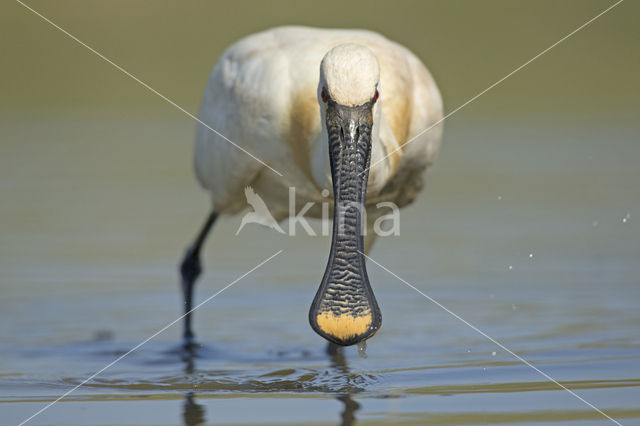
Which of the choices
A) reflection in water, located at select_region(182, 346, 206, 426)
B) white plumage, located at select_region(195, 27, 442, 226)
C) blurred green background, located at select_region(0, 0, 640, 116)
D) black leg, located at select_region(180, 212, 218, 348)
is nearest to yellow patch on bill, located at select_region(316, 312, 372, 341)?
reflection in water, located at select_region(182, 346, 206, 426)

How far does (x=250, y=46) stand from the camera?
8562mm

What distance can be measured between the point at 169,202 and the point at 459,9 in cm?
1998

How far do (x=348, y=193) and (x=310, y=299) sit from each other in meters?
2.72

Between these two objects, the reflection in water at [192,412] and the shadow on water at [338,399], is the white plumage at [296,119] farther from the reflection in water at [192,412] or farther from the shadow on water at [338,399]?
the reflection in water at [192,412]

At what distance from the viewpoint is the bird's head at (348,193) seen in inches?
252

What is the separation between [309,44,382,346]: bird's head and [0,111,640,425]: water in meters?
0.35

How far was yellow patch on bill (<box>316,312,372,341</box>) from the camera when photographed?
636 centimetres

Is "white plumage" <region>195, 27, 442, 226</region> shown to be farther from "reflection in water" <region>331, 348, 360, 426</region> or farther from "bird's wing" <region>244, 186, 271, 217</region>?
"reflection in water" <region>331, 348, 360, 426</region>

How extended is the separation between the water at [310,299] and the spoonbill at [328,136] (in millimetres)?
507

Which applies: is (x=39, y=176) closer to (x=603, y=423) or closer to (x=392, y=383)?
(x=392, y=383)

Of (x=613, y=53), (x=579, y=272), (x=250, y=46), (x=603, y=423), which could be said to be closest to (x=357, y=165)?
(x=603, y=423)

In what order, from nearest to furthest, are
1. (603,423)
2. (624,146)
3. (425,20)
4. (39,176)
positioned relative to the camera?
1. (603,423)
2. (39,176)
3. (624,146)
4. (425,20)

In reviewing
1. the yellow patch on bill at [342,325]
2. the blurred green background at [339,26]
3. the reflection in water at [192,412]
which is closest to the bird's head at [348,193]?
the yellow patch on bill at [342,325]

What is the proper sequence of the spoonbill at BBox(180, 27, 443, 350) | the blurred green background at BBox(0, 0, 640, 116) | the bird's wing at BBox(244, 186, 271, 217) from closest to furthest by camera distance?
the spoonbill at BBox(180, 27, 443, 350)
the bird's wing at BBox(244, 186, 271, 217)
the blurred green background at BBox(0, 0, 640, 116)
